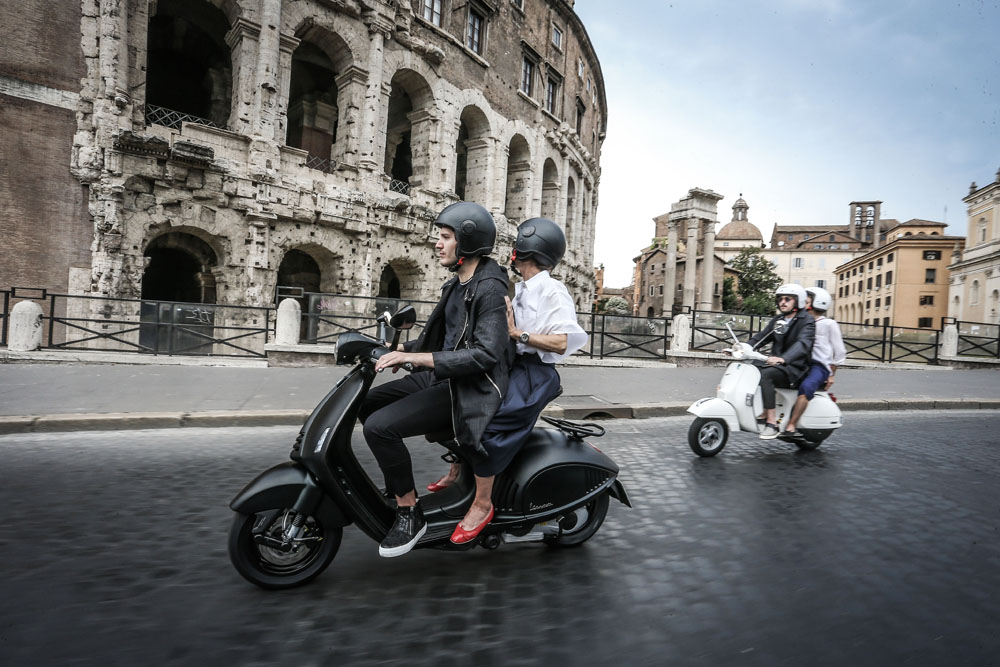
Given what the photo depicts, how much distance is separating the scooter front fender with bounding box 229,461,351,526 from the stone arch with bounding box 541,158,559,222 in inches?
1066

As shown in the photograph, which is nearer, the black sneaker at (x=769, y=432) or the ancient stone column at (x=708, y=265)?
the black sneaker at (x=769, y=432)

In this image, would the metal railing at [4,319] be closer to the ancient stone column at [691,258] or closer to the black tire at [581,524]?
the black tire at [581,524]

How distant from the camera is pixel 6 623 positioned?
6.67 feet

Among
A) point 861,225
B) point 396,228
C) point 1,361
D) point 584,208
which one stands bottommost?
point 1,361

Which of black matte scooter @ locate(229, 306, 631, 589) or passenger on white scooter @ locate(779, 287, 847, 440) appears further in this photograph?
passenger on white scooter @ locate(779, 287, 847, 440)

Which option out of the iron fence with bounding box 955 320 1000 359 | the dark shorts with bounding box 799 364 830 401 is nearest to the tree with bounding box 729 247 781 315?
the iron fence with bounding box 955 320 1000 359

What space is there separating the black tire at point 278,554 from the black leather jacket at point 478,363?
74cm

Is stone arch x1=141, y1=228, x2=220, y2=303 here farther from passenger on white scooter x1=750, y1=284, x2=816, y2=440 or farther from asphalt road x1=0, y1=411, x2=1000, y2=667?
passenger on white scooter x1=750, y1=284, x2=816, y2=440

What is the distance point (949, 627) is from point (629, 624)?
4.24 feet

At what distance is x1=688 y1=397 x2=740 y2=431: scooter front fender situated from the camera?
17.3 feet

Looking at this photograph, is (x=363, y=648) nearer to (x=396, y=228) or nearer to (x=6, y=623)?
(x=6, y=623)

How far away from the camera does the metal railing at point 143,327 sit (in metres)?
11.9

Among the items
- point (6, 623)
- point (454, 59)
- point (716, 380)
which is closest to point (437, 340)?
point (6, 623)

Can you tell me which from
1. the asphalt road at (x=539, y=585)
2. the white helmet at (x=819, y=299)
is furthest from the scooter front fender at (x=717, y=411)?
the white helmet at (x=819, y=299)
